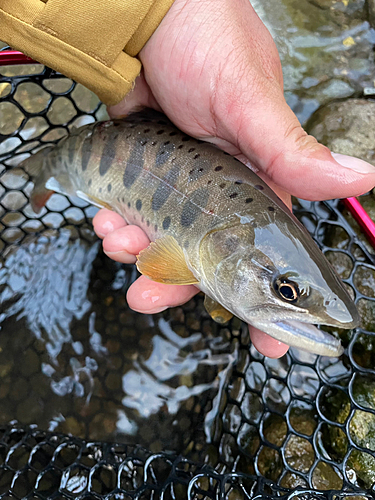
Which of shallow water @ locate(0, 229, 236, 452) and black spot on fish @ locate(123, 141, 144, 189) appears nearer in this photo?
black spot on fish @ locate(123, 141, 144, 189)

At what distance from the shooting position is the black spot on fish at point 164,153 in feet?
7.20

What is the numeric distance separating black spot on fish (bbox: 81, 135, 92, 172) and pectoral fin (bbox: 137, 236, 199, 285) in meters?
0.89

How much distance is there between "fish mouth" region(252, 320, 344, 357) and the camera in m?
1.74

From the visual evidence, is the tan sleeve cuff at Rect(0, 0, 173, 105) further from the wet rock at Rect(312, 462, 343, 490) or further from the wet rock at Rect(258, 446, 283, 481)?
the wet rock at Rect(312, 462, 343, 490)

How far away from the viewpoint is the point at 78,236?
330 cm

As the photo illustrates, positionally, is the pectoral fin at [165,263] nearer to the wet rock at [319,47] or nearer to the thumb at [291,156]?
the thumb at [291,156]

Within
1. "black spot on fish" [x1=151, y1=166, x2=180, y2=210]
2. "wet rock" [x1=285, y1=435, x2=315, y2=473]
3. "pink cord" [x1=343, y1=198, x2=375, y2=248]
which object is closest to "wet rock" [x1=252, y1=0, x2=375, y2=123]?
"pink cord" [x1=343, y1=198, x2=375, y2=248]

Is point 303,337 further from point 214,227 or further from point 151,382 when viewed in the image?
point 151,382

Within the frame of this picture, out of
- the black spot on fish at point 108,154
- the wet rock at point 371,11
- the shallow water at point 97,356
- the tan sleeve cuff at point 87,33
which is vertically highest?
the wet rock at point 371,11

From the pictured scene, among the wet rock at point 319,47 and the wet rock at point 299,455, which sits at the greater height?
the wet rock at point 319,47

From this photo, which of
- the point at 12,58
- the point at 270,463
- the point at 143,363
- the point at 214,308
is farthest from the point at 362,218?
the point at 12,58

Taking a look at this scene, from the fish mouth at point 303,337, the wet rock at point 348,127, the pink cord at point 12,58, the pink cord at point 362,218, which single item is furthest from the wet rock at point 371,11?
the fish mouth at point 303,337

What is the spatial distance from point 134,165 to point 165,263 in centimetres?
64

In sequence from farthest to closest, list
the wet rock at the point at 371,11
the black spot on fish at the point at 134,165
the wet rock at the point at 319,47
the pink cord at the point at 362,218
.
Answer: the wet rock at the point at 371,11 < the wet rock at the point at 319,47 < the pink cord at the point at 362,218 < the black spot on fish at the point at 134,165
